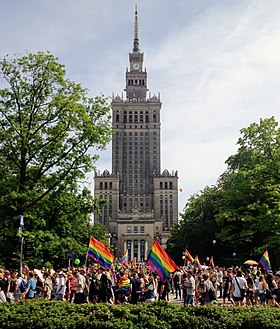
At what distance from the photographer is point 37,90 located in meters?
25.4

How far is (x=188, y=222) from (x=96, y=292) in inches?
1855

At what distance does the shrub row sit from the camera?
11.2 m

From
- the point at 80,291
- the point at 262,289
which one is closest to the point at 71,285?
the point at 80,291

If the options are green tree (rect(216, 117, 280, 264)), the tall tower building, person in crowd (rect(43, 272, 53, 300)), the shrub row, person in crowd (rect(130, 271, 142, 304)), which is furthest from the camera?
the tall tower building

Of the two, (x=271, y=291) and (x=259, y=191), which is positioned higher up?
(x=259, y=191)

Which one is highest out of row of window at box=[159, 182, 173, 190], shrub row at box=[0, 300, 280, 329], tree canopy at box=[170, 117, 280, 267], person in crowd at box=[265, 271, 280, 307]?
row of window at box=[159, 182, 173, 190]

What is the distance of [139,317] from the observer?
11.4 metres

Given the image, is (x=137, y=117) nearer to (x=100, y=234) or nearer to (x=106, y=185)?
(x=106, y=185)

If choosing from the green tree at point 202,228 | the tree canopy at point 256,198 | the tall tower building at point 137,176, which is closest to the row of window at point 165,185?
the tall tower building at point 137,176

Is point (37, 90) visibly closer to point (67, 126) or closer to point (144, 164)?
point (67, 126)

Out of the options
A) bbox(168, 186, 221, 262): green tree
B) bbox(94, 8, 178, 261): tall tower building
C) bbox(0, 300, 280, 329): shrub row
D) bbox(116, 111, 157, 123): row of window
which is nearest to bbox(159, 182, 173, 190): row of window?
bbox(94, 8, 178, 261): tall tower building

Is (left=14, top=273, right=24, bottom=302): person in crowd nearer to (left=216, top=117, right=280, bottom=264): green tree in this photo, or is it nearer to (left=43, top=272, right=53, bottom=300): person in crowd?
(left=43, top=272, right=53, bottom=300): person in crowd

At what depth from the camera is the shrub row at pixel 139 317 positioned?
11.2m

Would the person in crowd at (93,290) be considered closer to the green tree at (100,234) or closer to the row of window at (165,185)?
the green tree at (100,234)
